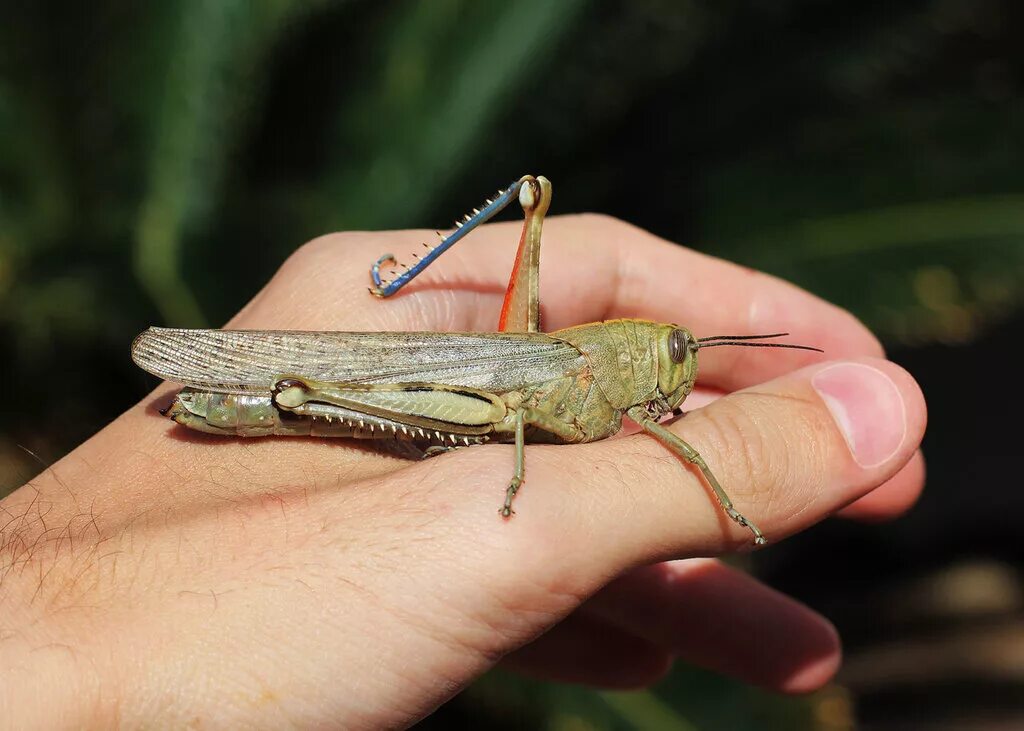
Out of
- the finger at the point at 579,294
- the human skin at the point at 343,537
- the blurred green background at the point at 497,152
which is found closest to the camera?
the human skin at the point at 343,537

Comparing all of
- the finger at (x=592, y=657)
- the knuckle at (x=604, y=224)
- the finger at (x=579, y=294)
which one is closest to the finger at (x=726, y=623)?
the finger at (x=592, y=657)

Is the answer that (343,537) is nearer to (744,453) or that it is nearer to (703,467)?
(703,467)

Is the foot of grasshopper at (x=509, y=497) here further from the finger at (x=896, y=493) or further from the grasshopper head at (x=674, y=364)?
the finger at (x=896, y=493)

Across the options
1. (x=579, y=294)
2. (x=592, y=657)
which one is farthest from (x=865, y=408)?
(x=592, y=657)

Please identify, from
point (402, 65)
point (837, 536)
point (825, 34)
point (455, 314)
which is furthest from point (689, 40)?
point (837, 536)

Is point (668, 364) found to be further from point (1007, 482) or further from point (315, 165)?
point (1007, 482)

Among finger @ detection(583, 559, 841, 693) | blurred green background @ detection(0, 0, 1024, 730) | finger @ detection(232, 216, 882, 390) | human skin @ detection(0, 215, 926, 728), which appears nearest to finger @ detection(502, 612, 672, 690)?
finger @ detection(583, 559, 841, 693)
